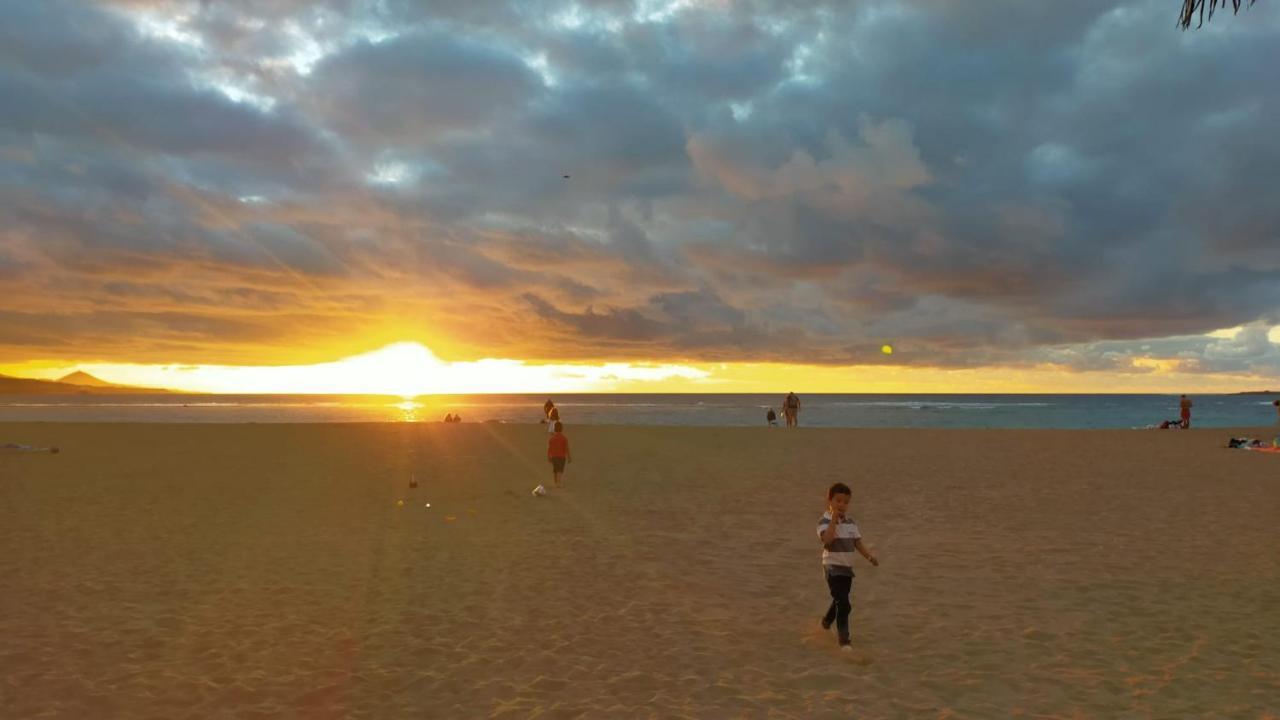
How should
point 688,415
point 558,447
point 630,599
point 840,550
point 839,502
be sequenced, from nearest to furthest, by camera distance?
1. point 839,502
2. point 840,550
3. point 630,599
4. point 558,447
5. point 688,415

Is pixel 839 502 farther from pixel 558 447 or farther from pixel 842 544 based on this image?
pixel 558 447

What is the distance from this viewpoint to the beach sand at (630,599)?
23.7ft

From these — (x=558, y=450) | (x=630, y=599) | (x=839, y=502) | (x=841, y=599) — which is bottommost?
(x=630, y=599)

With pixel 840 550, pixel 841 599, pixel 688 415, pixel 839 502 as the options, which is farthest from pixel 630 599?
pixel 688 415

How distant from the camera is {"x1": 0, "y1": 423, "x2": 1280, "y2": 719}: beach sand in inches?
285

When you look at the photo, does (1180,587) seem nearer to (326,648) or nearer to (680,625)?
(680,625)

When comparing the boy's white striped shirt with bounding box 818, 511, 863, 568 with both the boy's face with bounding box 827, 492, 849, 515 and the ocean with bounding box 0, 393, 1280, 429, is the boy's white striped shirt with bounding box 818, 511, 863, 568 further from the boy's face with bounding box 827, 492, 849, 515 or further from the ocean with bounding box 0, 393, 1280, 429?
the ocean with bounding box 0, 393, 1280, 429

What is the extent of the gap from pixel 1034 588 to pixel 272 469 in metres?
23.5

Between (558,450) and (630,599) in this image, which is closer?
(630,599)

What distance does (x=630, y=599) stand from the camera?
34.4ft

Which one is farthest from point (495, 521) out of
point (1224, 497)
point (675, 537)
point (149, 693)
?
point (1224, 497)

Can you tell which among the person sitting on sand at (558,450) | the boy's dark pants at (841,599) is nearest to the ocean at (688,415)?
the person sitting on sand at (558,450)

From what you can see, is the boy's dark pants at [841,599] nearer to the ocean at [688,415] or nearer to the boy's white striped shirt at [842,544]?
the boy's white striped shirt at [842,544]

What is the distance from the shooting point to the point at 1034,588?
11.0 metres
